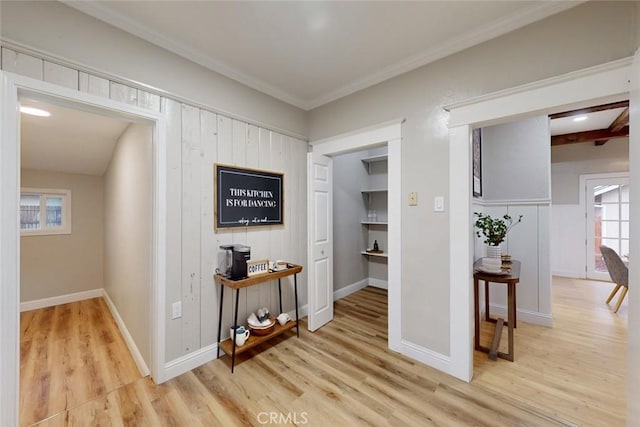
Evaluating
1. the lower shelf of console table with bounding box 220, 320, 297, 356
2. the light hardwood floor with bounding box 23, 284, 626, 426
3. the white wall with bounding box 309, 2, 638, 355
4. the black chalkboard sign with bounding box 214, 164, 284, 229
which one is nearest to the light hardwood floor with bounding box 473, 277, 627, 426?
the light hardwood floor with bounding box 23, 284, 626, 426

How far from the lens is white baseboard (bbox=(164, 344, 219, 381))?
1923 millimetres

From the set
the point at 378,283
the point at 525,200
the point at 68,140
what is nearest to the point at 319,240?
the point at 378,283

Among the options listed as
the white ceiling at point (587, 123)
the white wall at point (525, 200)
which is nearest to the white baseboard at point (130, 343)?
the white wall at point (525, 200)

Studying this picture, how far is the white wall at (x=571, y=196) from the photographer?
4727mm

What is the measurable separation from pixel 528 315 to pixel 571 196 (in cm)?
370

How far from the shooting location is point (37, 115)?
235cm

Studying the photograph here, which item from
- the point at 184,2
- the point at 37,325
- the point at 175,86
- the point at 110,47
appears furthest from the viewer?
the point at 37,325

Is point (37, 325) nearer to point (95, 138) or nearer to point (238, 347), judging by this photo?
point (95, 138)

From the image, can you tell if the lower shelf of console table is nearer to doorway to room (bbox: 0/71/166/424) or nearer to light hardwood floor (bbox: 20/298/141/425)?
light hardwood floor (bbox: 20/298/141/425)

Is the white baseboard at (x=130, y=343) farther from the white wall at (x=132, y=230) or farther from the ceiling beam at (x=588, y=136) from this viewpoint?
the ceiling beam at (x=588, y=136)

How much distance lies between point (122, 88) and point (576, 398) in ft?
12.6

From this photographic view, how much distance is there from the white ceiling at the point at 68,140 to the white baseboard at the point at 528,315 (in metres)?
4.78

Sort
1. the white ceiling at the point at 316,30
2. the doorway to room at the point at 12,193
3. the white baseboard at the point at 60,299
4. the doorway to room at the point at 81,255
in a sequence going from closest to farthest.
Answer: the doorway to room at the point at 12,193 < the white ceiling at the point at 316,30 < the doorway to room at the point at 81,255 < the white baseboard at the point at 60,299

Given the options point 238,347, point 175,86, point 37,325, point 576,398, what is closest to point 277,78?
point 175,86
